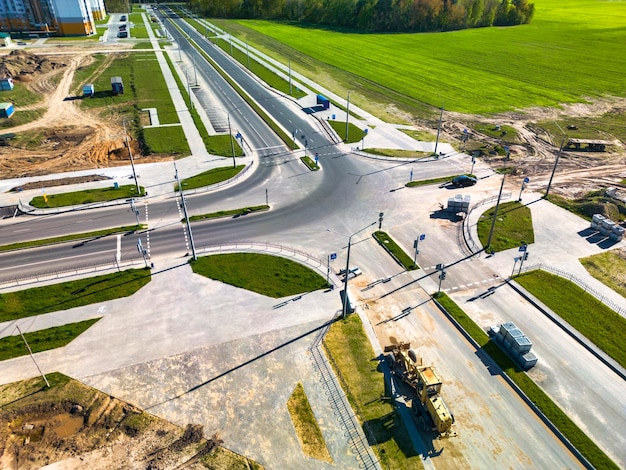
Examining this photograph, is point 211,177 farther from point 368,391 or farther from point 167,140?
point 368,391

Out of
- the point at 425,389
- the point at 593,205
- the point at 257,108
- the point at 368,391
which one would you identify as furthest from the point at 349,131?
the point at 425,389

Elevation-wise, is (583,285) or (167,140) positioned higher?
(167,140)

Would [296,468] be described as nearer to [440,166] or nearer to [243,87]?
[440,166]

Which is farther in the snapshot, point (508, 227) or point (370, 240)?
point (508, 227)

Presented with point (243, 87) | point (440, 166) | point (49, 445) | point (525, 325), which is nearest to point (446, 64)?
point (243, 87)

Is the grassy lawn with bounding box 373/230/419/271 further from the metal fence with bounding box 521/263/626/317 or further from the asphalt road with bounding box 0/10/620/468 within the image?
the metal fence with bounding box 521/263/626/317
